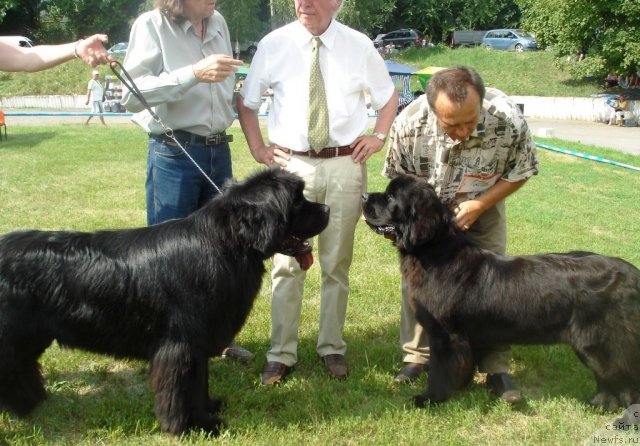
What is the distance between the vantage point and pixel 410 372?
4.30 meters

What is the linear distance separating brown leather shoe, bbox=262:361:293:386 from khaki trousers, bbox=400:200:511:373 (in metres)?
0.96

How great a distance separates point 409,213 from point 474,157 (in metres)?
0.67

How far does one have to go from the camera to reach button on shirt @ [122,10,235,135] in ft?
11.9

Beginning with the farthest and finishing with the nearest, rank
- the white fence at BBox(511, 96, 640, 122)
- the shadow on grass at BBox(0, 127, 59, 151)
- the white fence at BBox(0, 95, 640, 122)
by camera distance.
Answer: the white fence at BBox(0, 95, 640, 122)
the white fence at BBox(511, 96, 640, 122)
the shadow on grass at BBox(0, 127, 59, 151)

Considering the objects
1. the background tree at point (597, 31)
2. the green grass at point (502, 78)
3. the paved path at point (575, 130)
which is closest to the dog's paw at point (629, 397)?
the paved path at point (575, 130)

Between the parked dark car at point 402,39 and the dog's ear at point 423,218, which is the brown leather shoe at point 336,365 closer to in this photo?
the dog's ear at point 423,218

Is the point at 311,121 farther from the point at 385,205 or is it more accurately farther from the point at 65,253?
the point at 65,253

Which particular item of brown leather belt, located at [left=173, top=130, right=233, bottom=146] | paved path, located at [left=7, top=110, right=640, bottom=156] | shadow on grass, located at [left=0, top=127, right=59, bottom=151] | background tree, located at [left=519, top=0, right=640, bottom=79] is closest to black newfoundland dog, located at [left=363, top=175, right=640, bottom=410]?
brown leather belt, located at [left=173, top=130, right=233, bottom=146]

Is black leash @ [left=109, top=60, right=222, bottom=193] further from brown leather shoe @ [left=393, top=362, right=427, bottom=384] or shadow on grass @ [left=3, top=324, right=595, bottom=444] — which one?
brown leather shoe @ [left=393, top=362, right=427, bottom=384]

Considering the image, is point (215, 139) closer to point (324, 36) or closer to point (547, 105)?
point (324, 36)

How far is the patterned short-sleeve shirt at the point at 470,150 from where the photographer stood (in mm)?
3791

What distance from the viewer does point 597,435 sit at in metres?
3.49

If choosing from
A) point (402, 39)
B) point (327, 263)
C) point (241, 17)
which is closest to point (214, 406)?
point (327, 263)

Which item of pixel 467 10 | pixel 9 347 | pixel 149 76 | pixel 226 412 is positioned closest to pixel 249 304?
pixel 226 412
